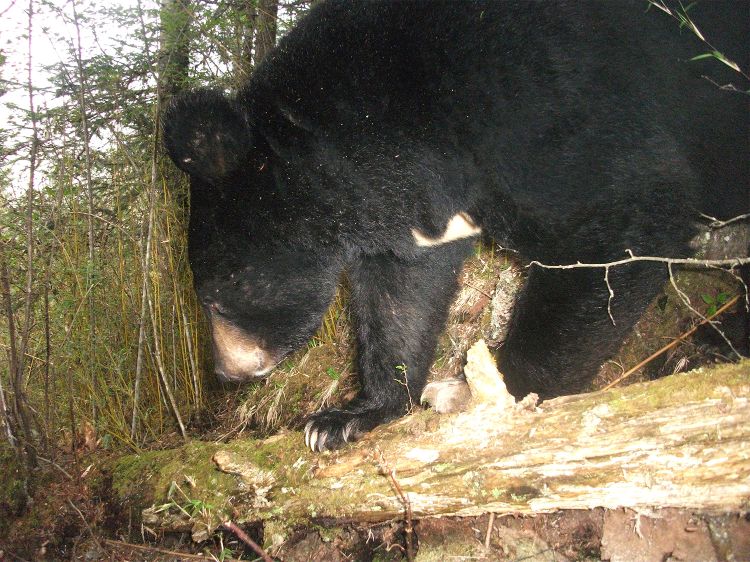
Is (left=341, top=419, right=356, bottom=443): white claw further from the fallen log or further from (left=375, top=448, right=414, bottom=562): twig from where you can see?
(left=375, top=448, right=414, bottom=562): twig

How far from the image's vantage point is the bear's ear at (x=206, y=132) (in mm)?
Answer: 2369

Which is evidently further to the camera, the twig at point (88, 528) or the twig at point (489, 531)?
the twig at point (88, 528)

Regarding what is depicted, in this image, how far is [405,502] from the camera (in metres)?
2.08

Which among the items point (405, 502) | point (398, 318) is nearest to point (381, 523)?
point (405, 502)

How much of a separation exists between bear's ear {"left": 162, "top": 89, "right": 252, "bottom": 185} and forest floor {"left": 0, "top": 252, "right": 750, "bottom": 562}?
1.50 m

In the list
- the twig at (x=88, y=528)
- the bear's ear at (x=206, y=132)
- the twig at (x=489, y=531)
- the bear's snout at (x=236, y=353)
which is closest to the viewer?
the twig at (x=489, y=531)

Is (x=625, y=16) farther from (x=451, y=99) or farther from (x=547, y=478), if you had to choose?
(x=547, y=478)

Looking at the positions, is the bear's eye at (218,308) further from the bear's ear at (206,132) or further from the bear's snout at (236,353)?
the bear's ear at (206,132)

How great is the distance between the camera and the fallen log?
165 centimetres

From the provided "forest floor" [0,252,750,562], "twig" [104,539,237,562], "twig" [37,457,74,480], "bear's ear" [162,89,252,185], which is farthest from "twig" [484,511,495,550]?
"twig" [37,457,74,480]

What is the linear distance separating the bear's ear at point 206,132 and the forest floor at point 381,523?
58.9 inches

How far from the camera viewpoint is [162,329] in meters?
3.94

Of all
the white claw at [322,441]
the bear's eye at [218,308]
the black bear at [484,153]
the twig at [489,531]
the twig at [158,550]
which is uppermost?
the black bear at [484,153]

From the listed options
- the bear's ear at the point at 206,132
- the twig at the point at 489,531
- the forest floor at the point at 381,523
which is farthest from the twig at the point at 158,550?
the bear's ear at the point at 206,132
